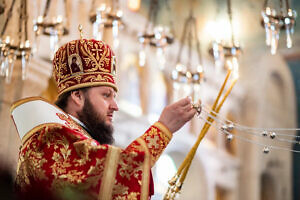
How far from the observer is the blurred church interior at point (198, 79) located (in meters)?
7.79

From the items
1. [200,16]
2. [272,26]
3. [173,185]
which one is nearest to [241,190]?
[200,16]

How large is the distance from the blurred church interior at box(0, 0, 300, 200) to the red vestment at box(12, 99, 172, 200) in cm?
417

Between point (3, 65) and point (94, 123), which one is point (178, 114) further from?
point (3, 65)

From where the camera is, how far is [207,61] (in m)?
16.2

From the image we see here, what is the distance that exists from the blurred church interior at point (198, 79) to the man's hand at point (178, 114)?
13.7 feet

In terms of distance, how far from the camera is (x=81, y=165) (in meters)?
2.40

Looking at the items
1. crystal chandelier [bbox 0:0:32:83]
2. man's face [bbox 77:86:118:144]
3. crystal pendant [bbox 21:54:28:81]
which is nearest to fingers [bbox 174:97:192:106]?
man's face [bbox 77:86:118:144]

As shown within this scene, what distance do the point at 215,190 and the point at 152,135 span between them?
44.8 feet

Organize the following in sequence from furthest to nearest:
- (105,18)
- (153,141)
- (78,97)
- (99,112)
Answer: (105,18)
(78,97)
(99,112)
(153,141)

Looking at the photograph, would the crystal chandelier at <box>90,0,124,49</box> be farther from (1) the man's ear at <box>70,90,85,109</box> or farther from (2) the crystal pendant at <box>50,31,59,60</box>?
(1) the man's ear at <box>70,90,85,109</box>

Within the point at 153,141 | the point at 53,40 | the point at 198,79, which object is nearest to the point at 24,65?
the point at 53,40

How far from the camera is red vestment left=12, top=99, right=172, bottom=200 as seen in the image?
236cm

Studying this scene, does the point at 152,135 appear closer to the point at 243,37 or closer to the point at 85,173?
the point at 85,173

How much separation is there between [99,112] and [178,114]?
0.44m
